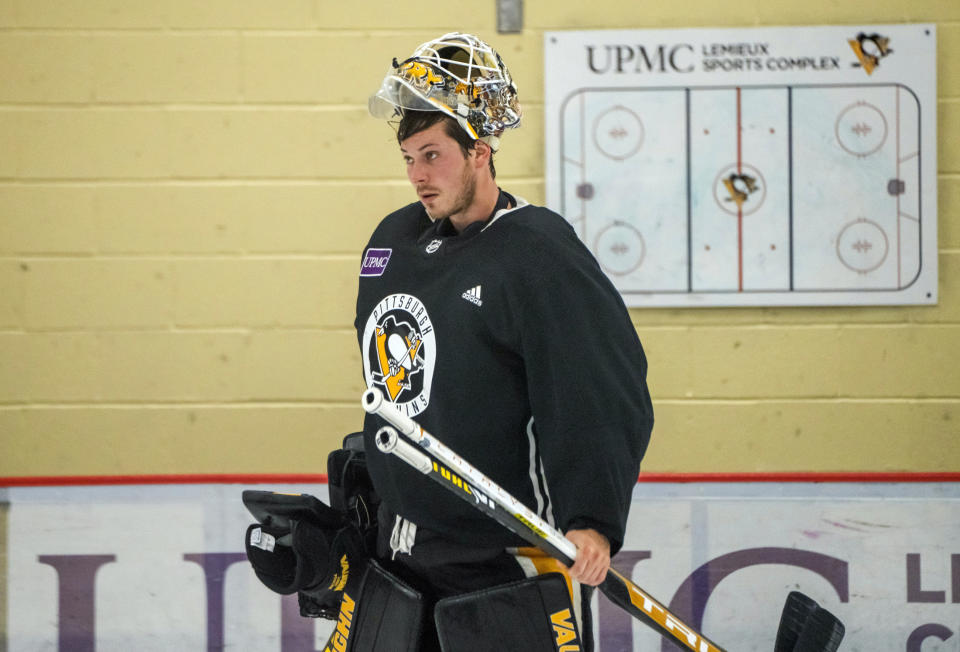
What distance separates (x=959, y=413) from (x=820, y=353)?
415 millimetres

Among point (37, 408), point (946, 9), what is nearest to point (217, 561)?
point (37, 408)

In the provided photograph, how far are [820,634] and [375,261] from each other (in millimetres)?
1131

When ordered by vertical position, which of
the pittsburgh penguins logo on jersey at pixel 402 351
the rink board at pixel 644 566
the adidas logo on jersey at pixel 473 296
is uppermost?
the adidas logo on jersey at pixel 473 296

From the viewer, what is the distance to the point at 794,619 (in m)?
2.06

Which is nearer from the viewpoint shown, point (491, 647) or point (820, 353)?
point (491, 647)

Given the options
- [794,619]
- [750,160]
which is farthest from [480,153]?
[750,160]

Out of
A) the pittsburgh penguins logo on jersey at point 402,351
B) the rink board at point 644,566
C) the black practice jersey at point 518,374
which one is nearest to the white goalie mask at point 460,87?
the black practice jersey at point 518,374

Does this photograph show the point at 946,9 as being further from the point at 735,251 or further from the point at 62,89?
the point at 62,89

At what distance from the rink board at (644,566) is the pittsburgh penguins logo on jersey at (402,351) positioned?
4.36ft

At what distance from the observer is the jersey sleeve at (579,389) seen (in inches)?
57.6

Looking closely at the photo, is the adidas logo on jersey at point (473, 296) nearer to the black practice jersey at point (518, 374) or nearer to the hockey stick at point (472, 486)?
the black practice jersey at point (518, 374)

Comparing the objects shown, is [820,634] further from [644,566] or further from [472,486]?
[472,486]

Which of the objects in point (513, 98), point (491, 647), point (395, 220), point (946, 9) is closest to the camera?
point (491, 647)

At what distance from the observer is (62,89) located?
2.88 metres
